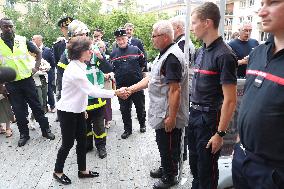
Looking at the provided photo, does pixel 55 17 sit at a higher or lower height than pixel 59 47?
higher

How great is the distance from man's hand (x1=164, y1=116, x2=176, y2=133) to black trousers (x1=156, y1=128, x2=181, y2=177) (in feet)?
0.40

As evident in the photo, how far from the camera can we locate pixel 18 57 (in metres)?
4.90

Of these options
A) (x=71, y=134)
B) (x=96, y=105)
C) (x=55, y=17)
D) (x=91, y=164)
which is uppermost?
(x=55, y=17)

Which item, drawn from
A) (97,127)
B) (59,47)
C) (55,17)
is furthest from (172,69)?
(55,17)

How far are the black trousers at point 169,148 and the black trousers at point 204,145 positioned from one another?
1.80ft

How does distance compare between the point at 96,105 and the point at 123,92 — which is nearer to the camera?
the point at 123,92

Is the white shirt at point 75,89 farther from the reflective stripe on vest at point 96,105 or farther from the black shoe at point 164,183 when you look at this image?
the black shoe at point 164,183

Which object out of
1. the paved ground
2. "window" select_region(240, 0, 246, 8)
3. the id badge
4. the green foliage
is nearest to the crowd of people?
the id badge

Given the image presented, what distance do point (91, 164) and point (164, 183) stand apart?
1278 mm

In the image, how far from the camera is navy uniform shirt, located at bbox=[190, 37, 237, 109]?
2.51 m

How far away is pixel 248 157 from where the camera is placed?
6.26ft

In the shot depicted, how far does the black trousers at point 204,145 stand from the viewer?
277cm

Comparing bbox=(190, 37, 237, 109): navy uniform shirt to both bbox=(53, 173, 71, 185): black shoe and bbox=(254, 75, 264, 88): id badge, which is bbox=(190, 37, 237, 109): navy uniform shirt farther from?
bbox=(53, 173, 71, 185): black shoe

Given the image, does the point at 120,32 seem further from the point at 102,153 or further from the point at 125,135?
the point at 102,153
